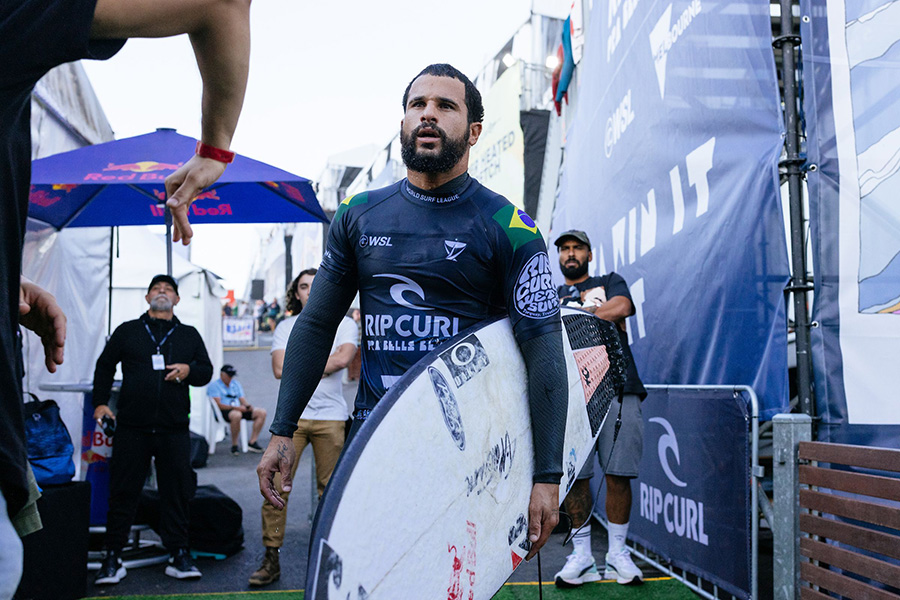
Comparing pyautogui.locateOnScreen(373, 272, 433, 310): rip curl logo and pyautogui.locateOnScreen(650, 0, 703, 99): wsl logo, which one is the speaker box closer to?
pyautogui.locateOnScreen(373, 272, 433, 310): rip curl logo

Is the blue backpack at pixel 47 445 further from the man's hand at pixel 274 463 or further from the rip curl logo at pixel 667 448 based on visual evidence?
the rip curl logo at pixel 667 448

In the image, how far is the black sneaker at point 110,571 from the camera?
4781 mm

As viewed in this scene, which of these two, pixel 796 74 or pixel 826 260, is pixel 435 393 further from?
pixel 796 74

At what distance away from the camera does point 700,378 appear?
453 cm

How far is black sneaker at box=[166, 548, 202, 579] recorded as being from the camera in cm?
493

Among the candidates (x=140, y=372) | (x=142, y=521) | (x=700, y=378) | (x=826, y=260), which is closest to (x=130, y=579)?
(x=142, y=521)

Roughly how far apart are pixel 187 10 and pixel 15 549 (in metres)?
0.88

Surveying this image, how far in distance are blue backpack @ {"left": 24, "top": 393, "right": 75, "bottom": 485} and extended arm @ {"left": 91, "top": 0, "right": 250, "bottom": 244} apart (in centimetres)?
358

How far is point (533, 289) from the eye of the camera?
2.19 meters

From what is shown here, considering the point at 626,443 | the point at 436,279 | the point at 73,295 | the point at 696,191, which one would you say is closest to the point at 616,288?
the point at 696,191

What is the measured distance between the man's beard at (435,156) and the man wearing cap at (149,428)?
362 centimetres

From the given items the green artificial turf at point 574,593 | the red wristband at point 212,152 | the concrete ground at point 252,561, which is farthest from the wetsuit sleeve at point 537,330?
the concrete ground at point 252,561

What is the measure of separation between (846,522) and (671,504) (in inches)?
57.3

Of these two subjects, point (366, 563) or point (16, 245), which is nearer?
point (16, 245)
